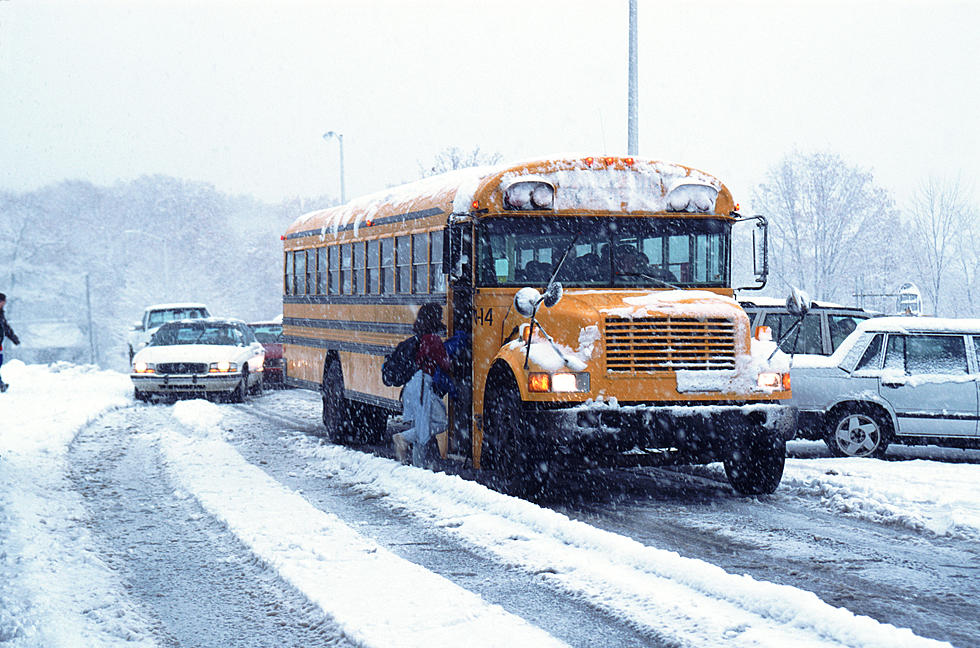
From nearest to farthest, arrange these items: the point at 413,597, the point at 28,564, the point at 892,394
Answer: the point at 413,597 < the point at 28,564 < the point at 892,394

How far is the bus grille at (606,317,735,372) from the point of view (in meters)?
8.98

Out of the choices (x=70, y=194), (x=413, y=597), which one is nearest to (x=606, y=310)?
(x=413, y=597)

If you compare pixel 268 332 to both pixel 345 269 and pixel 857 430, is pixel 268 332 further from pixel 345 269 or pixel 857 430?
pixel 857 430

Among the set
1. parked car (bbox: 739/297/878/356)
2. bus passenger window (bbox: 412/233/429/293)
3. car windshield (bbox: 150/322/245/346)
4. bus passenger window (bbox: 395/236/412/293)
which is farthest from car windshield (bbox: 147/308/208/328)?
bus passenger window (bbox: 412/233/429/293)

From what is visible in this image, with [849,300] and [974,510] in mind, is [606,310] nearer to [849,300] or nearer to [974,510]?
[974,510]

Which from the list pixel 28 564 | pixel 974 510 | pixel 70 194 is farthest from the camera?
pixel 70 194

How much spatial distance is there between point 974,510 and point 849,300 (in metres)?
57.7

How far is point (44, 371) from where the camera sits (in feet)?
103

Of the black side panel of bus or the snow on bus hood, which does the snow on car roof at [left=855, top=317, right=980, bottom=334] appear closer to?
the snow on bus hood

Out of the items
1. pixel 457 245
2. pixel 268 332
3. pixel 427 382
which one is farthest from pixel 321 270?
pixel 268 332

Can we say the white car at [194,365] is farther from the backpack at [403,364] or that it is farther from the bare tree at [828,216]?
the bare tree at [828,216]

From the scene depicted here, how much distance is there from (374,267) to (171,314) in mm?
16735

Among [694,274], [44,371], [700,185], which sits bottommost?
[44,371]

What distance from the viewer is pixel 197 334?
22188 mm
